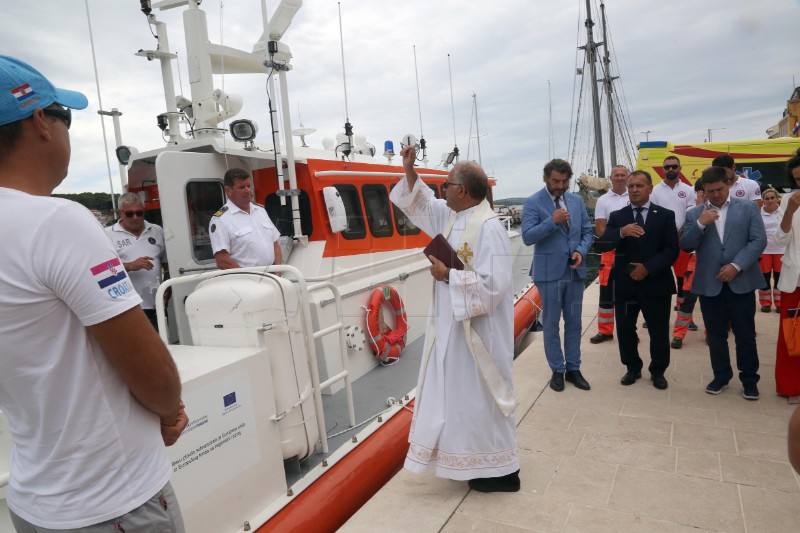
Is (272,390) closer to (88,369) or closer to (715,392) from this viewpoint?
(88,369)

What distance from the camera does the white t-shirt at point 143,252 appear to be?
4.43 m

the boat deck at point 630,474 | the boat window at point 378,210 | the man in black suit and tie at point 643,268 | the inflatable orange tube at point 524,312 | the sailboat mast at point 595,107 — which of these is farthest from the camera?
the sailboat mast at point 595,107

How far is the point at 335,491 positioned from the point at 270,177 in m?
3.27

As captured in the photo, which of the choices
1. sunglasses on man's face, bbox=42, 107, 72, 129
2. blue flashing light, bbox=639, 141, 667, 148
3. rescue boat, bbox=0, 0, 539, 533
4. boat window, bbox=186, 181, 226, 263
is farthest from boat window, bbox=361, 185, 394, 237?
blue flashing light, bbox=639, 141, 667, 148

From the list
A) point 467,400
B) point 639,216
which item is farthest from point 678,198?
point 467,400

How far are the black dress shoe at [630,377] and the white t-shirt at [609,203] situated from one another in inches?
76.6

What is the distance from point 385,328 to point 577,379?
1878 millimetres

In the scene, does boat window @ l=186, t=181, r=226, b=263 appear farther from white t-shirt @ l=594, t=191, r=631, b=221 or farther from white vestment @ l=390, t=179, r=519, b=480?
white t-shirt @ l=594, t=191, r=631, b=221

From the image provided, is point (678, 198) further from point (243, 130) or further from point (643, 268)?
point (243, 130)

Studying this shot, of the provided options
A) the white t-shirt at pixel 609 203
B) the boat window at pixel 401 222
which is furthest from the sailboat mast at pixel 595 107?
the boat window at pixel 401 222

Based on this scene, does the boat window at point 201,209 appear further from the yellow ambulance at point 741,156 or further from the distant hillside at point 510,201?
the yellow ambulance at point 741,156

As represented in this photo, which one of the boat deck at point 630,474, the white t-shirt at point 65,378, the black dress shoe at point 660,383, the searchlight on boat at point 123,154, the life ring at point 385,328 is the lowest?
the boat deck at point 630,474

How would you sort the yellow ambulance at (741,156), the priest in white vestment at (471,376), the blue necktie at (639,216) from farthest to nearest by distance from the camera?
the yellow ambulance at (741,156)
the blue necktie at (639,216)
the priest in white vestment at (471,376)

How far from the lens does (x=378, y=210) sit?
5871 mm
